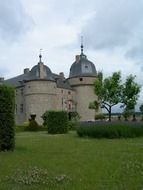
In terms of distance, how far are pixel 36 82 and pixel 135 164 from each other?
61660mm

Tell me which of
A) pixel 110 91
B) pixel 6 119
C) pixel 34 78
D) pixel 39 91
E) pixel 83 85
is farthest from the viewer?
pixel 83 85

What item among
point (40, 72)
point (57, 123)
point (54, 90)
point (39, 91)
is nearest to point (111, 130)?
point (57, 123)

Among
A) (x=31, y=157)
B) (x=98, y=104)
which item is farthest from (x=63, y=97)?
(x=31, y=157)

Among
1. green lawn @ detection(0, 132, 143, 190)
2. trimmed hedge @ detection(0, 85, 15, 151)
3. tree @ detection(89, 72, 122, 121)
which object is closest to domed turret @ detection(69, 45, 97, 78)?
tree @ detection(89, 72, 122, 121)

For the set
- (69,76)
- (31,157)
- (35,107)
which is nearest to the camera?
(31,157)

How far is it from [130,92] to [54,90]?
88.4ft

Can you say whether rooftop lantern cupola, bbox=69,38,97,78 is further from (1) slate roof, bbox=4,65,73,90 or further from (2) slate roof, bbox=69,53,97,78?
(1) slate roof, bbox=4,65,73,90

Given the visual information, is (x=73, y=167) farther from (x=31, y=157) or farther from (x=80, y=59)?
(x=80, y=59)

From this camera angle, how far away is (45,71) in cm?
7238

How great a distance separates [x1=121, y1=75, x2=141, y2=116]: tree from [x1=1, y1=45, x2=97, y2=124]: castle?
23.6 meters

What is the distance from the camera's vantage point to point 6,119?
44.3 feet

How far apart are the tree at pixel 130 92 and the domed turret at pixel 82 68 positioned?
3092 cm

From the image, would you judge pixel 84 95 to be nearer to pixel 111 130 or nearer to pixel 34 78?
pixel 34 78

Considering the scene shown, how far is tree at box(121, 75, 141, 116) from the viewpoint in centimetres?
4712
